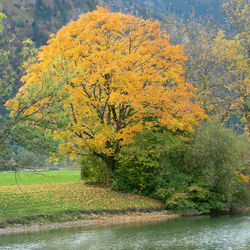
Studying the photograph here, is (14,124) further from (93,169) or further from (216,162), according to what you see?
(216,162)

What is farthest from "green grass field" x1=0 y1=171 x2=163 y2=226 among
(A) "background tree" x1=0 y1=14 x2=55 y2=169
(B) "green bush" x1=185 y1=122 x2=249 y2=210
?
(A) "background tree" x1=0 y1=14 x2=55 y2=169

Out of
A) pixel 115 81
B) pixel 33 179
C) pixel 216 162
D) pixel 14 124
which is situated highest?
pixel 115 81

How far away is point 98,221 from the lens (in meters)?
26.5

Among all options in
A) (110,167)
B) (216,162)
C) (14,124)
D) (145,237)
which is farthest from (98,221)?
(216,162)

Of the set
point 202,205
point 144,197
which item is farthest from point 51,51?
point 202,205

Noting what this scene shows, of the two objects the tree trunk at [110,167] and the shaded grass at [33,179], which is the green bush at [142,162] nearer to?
the tree trunk at [110,167]

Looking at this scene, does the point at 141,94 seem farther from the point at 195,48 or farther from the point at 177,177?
the point at 195,48

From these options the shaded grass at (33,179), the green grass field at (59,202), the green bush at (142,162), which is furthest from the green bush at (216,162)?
the shaded grass at (33,179)

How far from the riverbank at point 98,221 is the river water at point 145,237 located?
3.78ft

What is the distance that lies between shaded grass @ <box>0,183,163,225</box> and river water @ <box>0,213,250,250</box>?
2.27m

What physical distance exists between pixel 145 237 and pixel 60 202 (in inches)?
336

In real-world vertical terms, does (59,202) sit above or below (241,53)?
below

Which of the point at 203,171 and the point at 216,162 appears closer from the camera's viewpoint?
the point at 203,171

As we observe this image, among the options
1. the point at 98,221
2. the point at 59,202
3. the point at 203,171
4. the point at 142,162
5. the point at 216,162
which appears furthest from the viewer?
the point at 216,162
